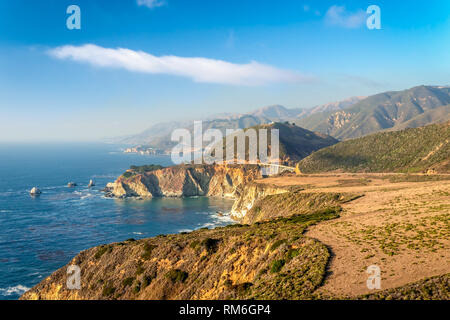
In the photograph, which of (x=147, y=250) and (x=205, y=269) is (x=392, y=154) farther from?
(x=147, y=250)

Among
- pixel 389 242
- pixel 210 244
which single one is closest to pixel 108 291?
pixel 210 244

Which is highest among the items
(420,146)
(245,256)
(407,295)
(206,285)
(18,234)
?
(420,146)

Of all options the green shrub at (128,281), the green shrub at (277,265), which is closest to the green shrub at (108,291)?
the green shrub at (128,281)

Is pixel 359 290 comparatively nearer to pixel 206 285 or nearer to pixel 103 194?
pixel 206 285

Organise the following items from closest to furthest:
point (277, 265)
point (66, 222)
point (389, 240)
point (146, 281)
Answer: point (277, 265), point (389, 240), point (146, 281), point (66, 222)

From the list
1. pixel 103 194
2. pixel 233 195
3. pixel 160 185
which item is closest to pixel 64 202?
pixel 103 194

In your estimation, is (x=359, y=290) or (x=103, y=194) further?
(x=103, y=194)

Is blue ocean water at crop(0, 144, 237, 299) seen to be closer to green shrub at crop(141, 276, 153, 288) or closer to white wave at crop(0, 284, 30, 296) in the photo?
white wave at crop(0, 284, 30, 296)
